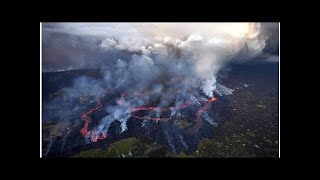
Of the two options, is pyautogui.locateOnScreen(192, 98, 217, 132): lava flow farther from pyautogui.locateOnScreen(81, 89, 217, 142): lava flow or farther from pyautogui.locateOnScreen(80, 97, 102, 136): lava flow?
pyautogui.locateOnScreen(80, 97, 102, 136): lava flow

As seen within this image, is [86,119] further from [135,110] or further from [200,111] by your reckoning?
[200,111]

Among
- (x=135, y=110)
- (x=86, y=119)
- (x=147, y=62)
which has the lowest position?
(x=86, y=119)

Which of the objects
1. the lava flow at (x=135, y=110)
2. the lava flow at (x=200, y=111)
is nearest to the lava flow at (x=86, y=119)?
the lava flow at (x=135, y=110)

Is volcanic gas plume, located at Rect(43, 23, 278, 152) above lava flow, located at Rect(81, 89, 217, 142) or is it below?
above

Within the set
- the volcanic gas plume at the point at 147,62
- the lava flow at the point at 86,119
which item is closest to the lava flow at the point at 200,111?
the volcanic gas plume at the point at 147,62

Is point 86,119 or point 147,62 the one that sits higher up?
point 147,62

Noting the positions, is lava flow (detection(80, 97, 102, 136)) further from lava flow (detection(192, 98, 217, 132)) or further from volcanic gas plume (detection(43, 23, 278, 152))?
lava flow (detection(192, 98, 217, 132))

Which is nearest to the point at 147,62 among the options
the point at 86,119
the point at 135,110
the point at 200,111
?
the point at 135,110

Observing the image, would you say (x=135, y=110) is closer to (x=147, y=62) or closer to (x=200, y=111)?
(x=147, y=62)

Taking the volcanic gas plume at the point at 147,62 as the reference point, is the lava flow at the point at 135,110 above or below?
below

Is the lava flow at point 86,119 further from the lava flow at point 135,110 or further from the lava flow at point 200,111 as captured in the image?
the lava flow at point 200,111

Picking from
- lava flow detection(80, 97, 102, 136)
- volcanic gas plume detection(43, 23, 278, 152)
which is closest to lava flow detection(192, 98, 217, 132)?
volcanic gas plume detection(43, 23, 278, 152)
